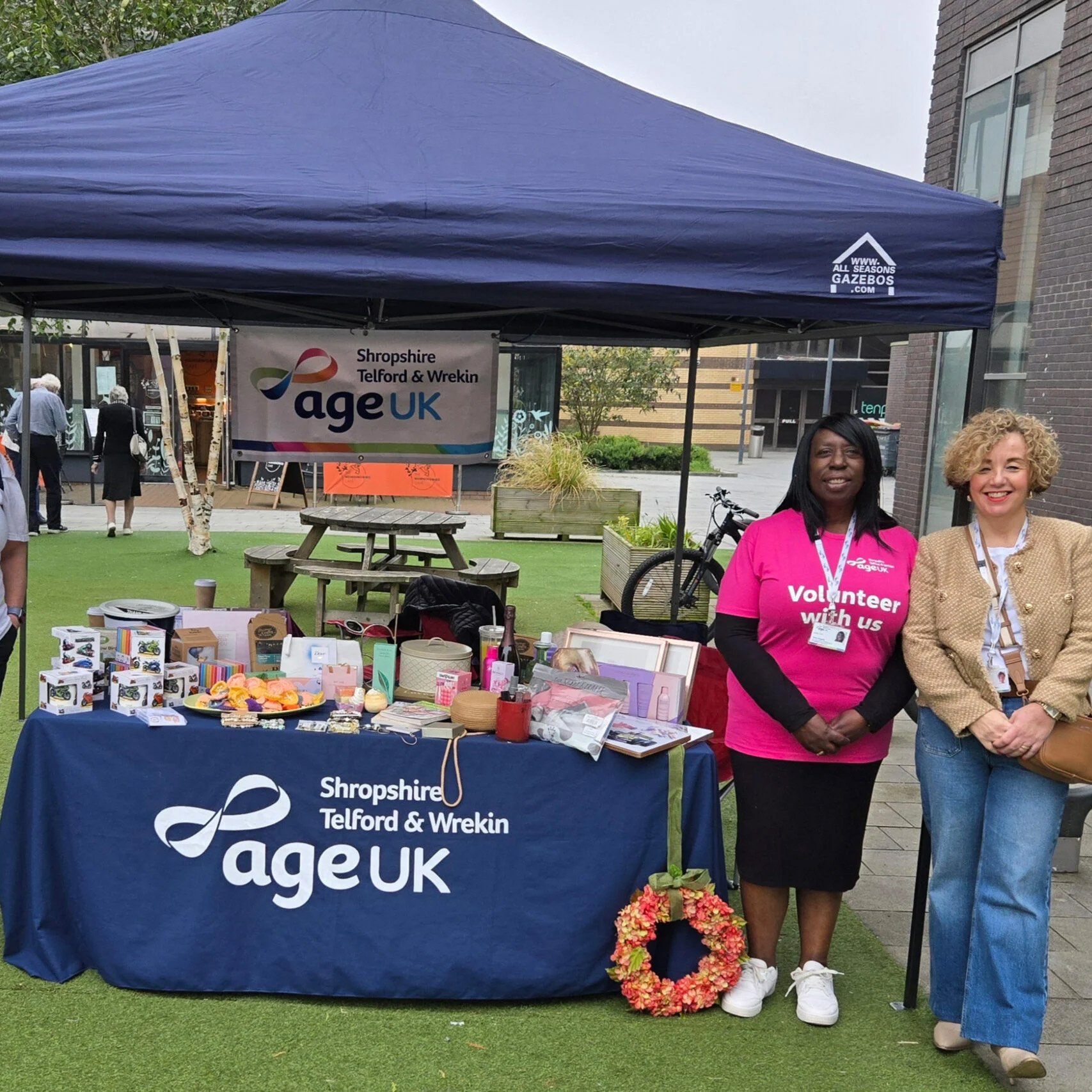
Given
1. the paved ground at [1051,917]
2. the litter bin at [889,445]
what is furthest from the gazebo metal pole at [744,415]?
the paved ground at [1051,917]

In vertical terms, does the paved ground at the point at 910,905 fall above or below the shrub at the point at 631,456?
below

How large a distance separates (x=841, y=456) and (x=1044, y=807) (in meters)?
1.02

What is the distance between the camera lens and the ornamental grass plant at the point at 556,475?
1273 centimetres

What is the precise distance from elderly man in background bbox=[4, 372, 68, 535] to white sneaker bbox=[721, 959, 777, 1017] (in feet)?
33.0

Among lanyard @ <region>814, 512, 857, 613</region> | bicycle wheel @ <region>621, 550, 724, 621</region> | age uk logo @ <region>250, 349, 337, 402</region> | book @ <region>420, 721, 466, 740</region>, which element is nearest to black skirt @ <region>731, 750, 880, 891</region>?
lanyard @ <region>814, 512, 857, 613</region>

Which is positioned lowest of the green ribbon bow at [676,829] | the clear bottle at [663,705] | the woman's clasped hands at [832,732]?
the green ribbon bow at [676,829]

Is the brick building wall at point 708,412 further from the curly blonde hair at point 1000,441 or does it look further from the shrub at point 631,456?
the curly blonde hair at point 1000,441

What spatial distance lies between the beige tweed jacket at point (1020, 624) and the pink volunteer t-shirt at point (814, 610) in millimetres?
104

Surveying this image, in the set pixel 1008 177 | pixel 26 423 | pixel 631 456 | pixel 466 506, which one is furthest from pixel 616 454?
pixel 26 423

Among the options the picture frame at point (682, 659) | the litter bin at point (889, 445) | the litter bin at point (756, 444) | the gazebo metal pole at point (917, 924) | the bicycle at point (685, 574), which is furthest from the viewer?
the litter bin at point (756, 444)

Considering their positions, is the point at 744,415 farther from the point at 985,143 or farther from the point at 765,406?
the point at 985,143

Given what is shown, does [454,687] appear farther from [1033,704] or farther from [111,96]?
[111,96]

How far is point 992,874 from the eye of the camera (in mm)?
2740

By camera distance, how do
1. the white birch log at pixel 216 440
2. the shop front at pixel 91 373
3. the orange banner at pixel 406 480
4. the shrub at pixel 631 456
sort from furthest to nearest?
the shrub at pixel 631 456 < the shop front at pixel 91 373 < the orange banner at pixel 406 480 < the white birch log at pixel 216 440
